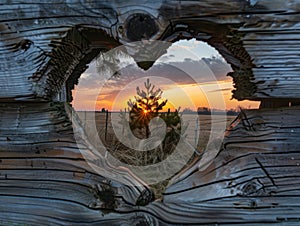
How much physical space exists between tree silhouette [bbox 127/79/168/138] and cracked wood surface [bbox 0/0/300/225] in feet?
2.24

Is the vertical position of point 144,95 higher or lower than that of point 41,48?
higher

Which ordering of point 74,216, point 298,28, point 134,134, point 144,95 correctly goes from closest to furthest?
point 298,28, point 74,216, point 144,95, point 134,134

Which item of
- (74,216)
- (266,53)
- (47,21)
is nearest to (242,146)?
(266,53)

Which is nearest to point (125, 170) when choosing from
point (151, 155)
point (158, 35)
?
point (158, 35)

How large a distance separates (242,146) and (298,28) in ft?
1.13

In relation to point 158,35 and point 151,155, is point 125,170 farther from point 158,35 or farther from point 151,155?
point 151,155

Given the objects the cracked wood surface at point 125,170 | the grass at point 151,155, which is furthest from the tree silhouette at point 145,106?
the cracked wood surface at point 125,170

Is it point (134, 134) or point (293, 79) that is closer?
point (293, 79)

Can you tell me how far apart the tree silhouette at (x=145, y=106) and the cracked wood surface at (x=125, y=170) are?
68 centimetres

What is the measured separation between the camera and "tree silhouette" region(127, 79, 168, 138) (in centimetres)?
172

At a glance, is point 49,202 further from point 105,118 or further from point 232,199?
point 105,118

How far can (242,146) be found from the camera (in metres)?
0.94

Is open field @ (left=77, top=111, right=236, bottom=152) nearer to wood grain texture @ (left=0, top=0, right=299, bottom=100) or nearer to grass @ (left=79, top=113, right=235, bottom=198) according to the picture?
grass @ (left=79, top=113, right=235, bottom=198)

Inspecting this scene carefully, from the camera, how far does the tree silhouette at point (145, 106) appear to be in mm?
1721
